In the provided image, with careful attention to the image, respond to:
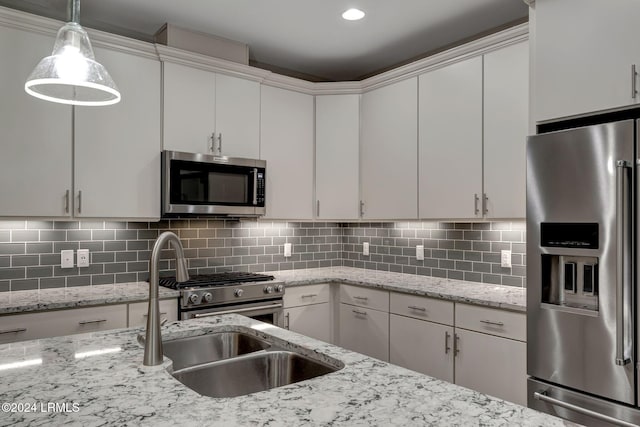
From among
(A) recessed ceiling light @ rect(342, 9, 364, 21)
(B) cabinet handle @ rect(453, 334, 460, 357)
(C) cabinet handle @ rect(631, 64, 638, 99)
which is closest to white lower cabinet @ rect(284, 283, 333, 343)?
(B) cabinet handle @ rect(453, 334, 460, 357)

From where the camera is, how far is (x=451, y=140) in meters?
3.12

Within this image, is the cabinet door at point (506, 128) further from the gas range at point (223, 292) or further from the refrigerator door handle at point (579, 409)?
the gas range at point (223, 292)

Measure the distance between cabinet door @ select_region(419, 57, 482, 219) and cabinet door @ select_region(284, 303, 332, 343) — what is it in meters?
1.07

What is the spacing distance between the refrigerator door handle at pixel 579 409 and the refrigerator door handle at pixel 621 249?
9.4 inches

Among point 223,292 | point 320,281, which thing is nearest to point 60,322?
point 223,292

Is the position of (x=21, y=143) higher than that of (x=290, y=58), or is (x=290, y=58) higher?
(x=290, y=58)

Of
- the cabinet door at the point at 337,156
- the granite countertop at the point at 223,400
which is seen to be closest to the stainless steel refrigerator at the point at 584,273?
A: the granite countertop at the point at 223,400

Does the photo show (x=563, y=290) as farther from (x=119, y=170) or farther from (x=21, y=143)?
(x=21, y=143)

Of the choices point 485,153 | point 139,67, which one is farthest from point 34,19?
point 485,153

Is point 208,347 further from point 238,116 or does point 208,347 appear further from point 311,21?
point 311,21

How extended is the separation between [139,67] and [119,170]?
682 mm

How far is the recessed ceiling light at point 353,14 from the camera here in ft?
9.72

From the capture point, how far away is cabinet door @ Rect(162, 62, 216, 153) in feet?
10.1

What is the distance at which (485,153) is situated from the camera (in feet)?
9.56
